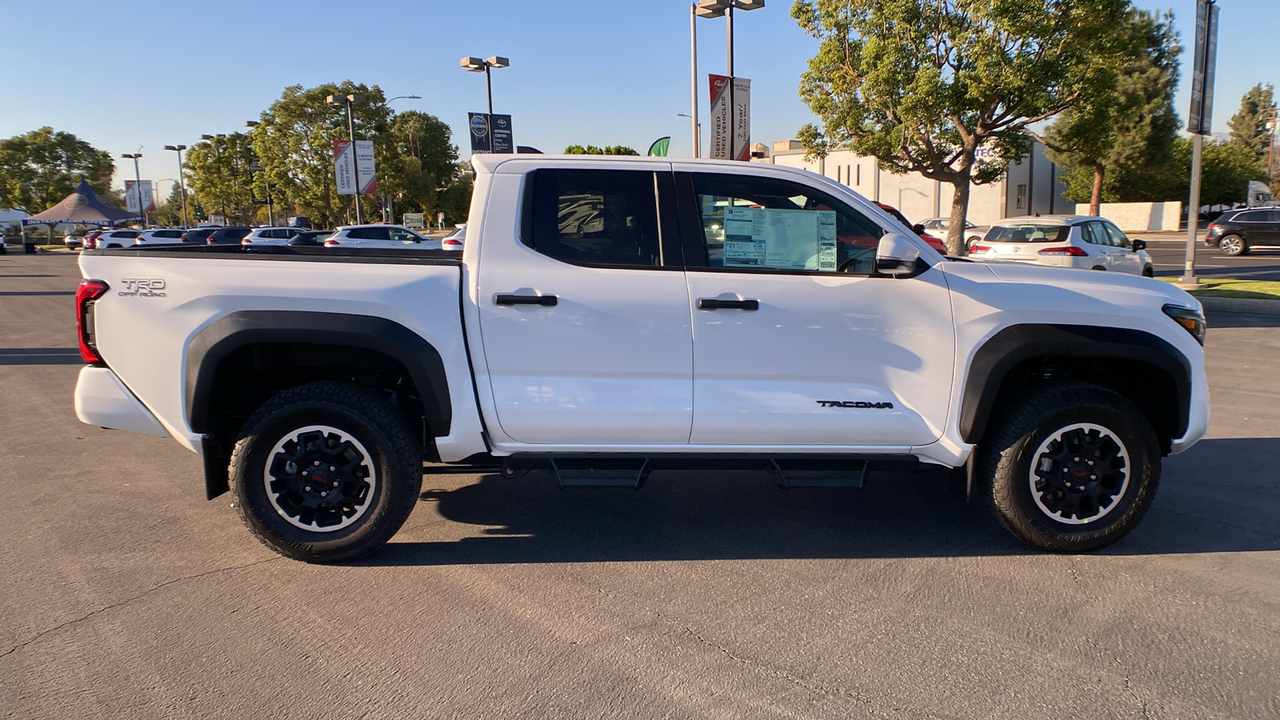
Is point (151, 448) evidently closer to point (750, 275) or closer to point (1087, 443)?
point (750, 275)

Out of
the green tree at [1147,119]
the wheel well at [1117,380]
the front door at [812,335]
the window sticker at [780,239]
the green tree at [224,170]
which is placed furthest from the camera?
the green tree at [224,170]

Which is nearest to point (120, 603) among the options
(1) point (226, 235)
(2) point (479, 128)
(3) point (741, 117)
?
(3) point (741, 117)

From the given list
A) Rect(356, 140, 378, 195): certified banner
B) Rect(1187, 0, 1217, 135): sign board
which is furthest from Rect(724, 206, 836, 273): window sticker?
Rect(356, 140, 378, 195): certified banner

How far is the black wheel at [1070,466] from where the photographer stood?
4.19 m

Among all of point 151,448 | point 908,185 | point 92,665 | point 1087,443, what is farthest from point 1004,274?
point 908,185

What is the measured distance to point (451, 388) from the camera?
4082 millimetres

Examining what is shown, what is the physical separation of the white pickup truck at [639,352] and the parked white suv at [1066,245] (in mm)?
11229

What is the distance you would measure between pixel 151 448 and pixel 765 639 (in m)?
5.19

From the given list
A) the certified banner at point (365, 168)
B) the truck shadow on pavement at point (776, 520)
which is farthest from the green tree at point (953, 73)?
the certified banner at point (365, 168)

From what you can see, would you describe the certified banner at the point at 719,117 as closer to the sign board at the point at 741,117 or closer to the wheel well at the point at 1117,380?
the sign board at the point at 741,117

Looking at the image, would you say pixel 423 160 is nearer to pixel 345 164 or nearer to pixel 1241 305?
pixel 345 164

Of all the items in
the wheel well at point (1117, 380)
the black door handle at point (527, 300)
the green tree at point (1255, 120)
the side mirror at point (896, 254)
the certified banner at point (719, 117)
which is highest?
the green tree at point (1255, 120)

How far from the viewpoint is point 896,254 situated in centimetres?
400

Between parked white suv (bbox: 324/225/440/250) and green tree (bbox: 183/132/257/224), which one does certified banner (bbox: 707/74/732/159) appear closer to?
parked white suv (bbox: 324/225/440/250)
